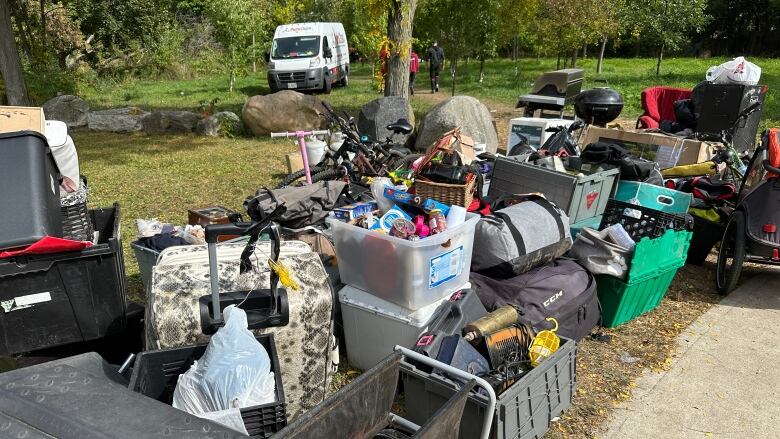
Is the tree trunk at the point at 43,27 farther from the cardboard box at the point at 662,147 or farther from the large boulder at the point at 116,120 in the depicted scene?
the cardboard box at the point at 662,147

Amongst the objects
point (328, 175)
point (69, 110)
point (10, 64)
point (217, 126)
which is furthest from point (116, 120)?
point (328, 175)

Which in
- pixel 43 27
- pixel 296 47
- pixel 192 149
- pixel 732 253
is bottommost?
pixel 732 253

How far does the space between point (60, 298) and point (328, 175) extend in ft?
12.3

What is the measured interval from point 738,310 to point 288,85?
14863 mm

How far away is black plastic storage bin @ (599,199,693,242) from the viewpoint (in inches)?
177

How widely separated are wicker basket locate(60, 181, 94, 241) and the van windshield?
15007 mm

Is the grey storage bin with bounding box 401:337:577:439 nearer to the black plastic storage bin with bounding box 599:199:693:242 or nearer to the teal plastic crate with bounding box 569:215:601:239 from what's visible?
the teal plastic crate with bounding box 569:215:601:239

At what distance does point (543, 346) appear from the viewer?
3.16 meters

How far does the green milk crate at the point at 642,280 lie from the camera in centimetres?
405

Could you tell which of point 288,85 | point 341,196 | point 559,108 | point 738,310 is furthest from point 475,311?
point 288,85

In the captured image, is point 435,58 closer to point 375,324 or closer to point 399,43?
point 399,43

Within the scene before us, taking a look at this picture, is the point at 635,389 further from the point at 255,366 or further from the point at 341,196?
the point at 341,196

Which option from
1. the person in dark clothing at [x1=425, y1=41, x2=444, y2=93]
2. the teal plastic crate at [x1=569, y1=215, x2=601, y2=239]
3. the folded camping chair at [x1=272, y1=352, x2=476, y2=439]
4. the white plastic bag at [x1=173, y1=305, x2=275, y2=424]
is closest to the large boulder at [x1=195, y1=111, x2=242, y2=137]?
the person in dark clothing at [x1=425, y1=41, x2=444, y2=93]

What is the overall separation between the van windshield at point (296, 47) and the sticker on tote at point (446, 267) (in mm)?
15444
